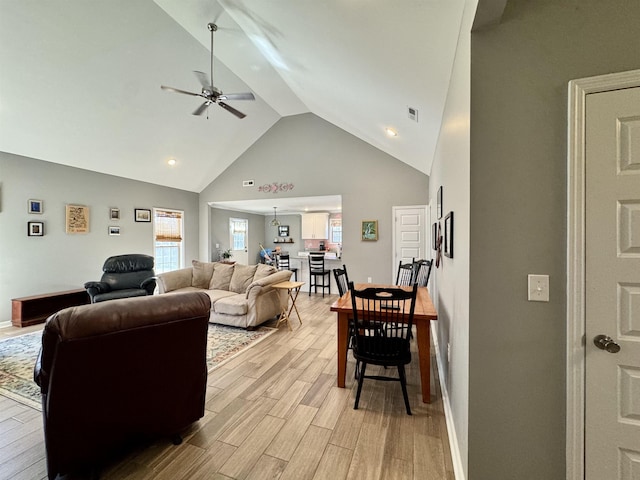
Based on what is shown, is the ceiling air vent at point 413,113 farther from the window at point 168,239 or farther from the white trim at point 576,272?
the window at point 168,239

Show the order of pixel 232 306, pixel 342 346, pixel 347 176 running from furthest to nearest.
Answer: pixel 347 176 → pixel 232 306 → pixel 342 346

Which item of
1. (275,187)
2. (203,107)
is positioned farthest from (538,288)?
(275,187)

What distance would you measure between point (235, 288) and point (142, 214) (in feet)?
10.8

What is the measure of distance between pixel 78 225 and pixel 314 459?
19.4ft

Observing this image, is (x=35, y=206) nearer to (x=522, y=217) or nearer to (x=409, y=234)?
(x=522, y=217)

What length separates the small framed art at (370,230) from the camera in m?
5.99

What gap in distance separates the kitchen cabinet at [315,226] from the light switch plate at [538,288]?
25.4 ft

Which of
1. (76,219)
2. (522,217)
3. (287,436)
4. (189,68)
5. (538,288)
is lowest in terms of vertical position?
(287,436)

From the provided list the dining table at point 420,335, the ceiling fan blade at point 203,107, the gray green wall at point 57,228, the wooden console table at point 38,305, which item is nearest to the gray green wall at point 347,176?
the gray green wall at point 57,228

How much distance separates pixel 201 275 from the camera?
5137 millimetres

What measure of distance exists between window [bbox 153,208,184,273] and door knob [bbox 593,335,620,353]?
7.49 m

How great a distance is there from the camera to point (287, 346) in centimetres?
354

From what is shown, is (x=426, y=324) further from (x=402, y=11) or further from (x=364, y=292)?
(x=402, y=11)

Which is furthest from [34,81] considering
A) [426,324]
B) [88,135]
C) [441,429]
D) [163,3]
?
[441,429]
